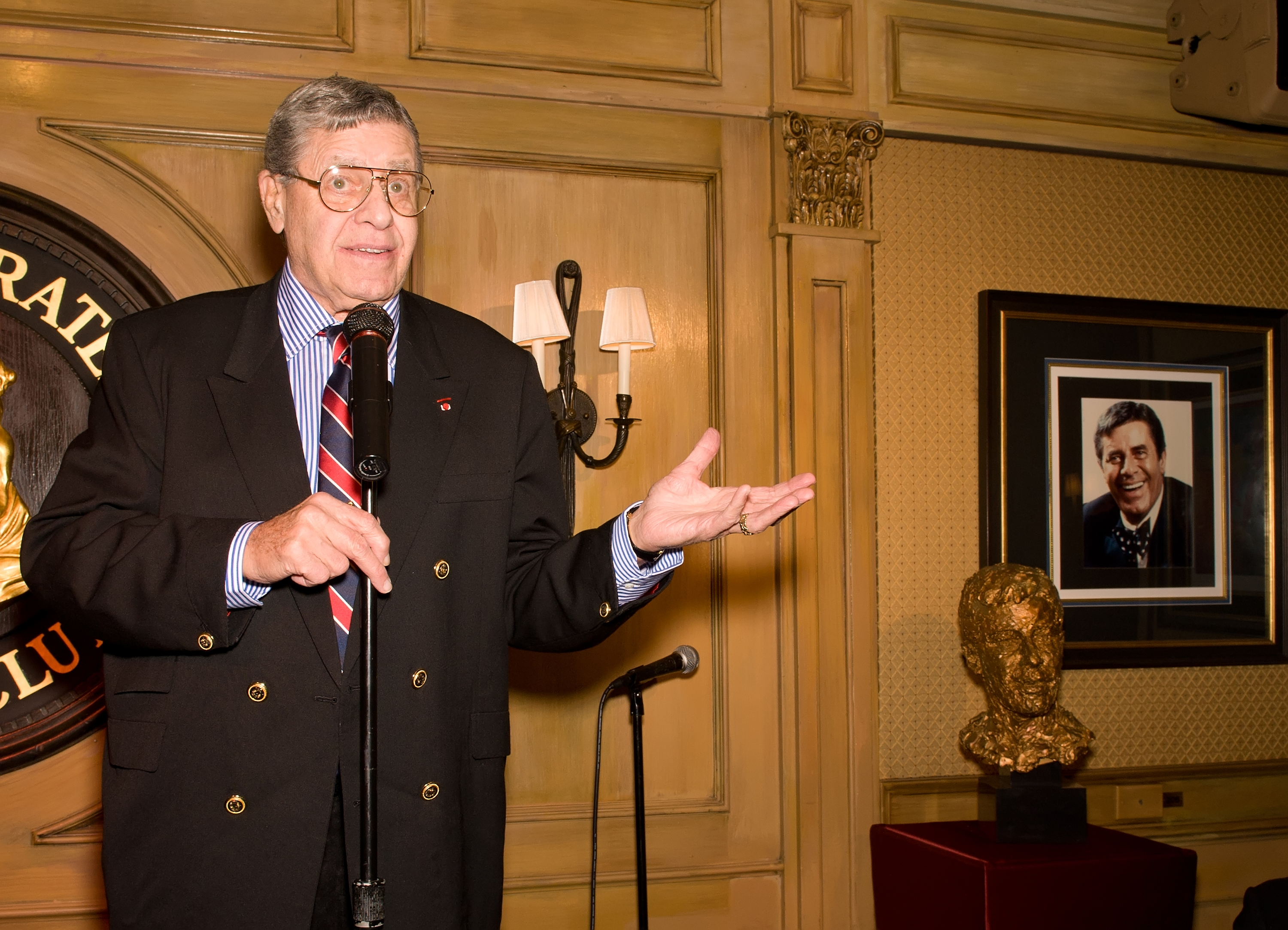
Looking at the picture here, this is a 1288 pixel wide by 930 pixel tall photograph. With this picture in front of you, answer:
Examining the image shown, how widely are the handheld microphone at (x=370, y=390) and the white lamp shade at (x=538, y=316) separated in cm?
156

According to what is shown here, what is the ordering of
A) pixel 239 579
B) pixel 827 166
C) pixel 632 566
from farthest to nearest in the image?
pixel 827 166 < pixel 632 566 < pixel 239 579

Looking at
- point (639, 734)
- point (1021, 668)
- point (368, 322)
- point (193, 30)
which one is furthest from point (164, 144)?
point (1021, 668)

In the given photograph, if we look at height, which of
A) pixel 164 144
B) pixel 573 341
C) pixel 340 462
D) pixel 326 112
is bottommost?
pixel 340 462

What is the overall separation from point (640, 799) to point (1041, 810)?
1.11 m

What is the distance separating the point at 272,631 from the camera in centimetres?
170

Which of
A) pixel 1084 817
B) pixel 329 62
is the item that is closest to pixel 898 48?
pixel 329 62

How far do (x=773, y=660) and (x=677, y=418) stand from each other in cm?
82

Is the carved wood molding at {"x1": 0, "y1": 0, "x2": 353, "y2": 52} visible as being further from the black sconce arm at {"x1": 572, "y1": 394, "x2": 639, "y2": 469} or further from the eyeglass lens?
the eyeglass lens

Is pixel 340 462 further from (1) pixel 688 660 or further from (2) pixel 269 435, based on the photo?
(1) pixel 688 660

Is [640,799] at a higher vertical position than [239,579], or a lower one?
lower

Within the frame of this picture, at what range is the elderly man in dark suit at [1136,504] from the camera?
3611 millimetres

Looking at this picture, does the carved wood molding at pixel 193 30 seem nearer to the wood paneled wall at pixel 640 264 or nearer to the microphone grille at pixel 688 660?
the wood paneled wall at pixel 640 264

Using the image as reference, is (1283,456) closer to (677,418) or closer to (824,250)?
(824,250)

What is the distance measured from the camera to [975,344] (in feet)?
11.8
